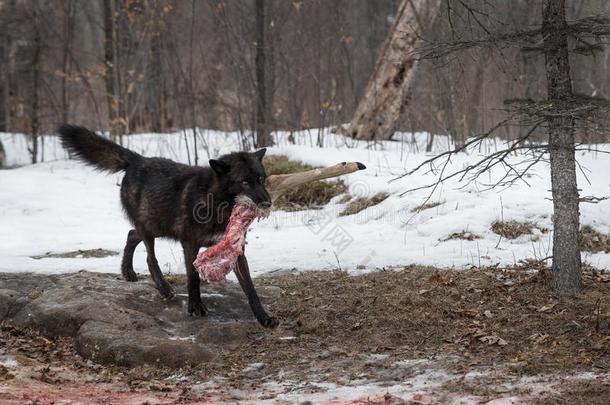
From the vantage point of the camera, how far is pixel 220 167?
22.4 feet

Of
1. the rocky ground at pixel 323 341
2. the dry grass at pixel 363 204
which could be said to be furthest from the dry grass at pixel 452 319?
the dry grass at pixel 363 204

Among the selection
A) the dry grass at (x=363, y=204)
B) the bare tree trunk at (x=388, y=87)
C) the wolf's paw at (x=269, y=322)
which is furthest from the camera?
the bare tree trunk at (x=388, y=87)

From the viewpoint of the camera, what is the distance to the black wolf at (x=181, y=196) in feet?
22.3

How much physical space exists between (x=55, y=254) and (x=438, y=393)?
7.08 meters

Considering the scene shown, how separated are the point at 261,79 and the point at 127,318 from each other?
9.56 meters

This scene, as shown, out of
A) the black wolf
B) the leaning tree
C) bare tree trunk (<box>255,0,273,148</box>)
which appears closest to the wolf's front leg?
the black wolf

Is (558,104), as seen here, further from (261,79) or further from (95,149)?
(261,79)

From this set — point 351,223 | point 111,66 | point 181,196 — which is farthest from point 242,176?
point 111,66

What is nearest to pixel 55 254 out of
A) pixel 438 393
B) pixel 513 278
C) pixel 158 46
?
pixel 513 278

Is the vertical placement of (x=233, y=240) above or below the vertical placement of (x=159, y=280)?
above

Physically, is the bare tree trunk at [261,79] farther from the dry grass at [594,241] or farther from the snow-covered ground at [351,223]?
the dry grass at [594,241]

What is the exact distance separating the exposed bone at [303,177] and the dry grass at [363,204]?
158 inches

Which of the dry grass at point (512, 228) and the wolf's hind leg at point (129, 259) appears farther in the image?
the dry grass at point (512, 228)

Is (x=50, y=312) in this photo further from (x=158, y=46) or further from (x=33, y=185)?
(x=158, y=46)
